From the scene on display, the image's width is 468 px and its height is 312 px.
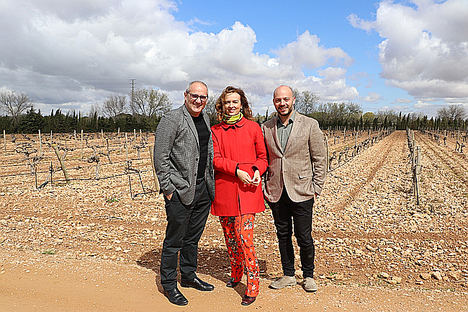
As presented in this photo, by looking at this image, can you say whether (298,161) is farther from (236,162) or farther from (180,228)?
(180,228)

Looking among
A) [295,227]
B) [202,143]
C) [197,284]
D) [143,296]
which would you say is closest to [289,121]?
[202,143]

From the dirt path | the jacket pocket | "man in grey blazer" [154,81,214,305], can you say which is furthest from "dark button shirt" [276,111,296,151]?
the dirt path

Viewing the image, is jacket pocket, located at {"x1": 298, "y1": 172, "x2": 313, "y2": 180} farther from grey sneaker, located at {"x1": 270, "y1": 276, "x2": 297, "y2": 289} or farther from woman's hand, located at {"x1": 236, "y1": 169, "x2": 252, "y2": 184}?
grey sneaker, located at {"x1": 270, "y1": 276, "x2": 297, "y2": 289}

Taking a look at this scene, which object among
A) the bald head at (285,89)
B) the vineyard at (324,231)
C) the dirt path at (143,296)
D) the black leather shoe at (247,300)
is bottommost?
the vineyard at (324,231)

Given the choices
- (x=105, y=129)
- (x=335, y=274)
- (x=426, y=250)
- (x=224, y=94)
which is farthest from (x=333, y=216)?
(x=105, y=129)

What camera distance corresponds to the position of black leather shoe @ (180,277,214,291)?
10.9 ft

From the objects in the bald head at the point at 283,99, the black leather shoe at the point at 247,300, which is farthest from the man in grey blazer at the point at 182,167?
the bald head at the point at 283,99

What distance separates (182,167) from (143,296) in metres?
1.29

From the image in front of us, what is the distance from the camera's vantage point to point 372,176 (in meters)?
13.8

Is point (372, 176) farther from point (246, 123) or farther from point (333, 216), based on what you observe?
point (246, 123)

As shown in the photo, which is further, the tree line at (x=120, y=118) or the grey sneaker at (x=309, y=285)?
the tree line at (x=120, y=118)

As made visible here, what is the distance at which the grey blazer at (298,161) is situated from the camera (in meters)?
3.17

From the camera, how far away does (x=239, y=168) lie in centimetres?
295

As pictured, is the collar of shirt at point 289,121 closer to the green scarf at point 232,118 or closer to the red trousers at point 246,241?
the green scarf at point 232,118
